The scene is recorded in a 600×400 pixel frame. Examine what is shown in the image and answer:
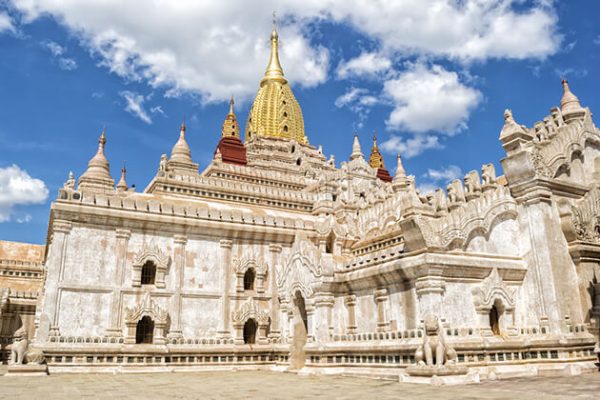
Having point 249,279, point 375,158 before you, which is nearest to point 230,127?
point 375,158

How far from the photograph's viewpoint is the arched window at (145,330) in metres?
26.3

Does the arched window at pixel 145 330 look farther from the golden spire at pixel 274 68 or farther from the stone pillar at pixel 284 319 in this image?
the golden spire at pixel 274 68

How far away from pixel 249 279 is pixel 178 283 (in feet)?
13.5

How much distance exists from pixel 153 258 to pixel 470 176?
16118 mm

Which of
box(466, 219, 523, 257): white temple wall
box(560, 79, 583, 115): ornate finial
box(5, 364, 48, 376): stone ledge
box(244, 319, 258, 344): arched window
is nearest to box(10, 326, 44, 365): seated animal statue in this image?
box(5, 364, 48, 376): stone ledge

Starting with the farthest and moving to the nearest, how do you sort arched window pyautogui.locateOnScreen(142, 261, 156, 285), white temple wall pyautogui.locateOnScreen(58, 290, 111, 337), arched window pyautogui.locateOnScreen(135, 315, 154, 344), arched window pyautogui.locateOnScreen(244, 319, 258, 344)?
1. arched window pyautogui.locateOnScreen(244, 319, 258, 344)
2. arched window pyautogui.locateOnScreen(142, 261, 156, 285)
3. arched window pyautogui.locateOnScreen(135, 315, 154, 344)
4. white temple wall pyautogui.locateOnScreen(58, 290, 111, 337)

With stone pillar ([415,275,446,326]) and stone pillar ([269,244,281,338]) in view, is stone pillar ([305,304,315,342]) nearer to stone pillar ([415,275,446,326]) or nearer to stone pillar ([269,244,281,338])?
stone pillar ([269,244,281,338])

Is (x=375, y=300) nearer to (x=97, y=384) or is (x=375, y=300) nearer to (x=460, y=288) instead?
(x=460, y=288)

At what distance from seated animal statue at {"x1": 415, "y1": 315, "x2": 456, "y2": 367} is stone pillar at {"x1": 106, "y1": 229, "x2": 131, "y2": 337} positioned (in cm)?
1502

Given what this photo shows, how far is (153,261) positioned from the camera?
88.9 ft

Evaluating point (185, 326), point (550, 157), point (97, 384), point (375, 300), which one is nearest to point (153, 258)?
point (185, 326)

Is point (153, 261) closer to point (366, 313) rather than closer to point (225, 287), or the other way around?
point (225, 287)

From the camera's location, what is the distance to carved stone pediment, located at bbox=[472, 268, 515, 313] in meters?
19.8

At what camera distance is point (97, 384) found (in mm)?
18422
